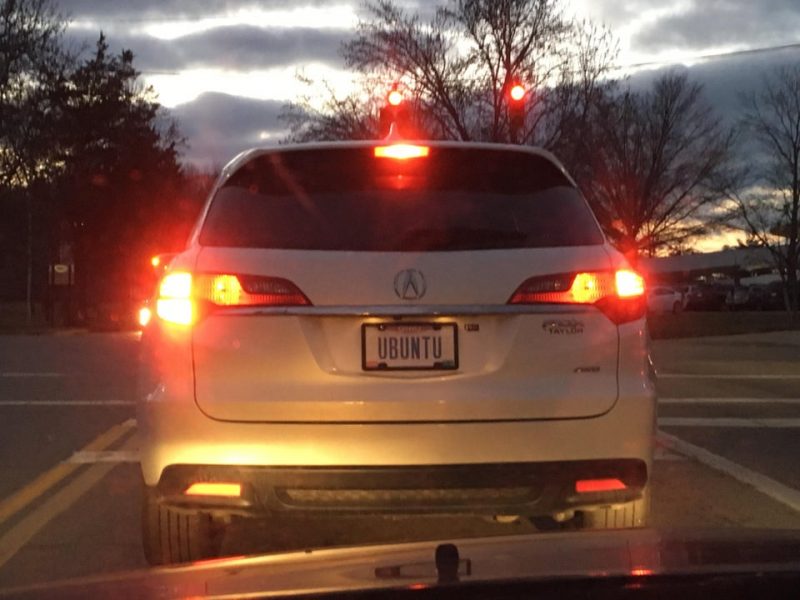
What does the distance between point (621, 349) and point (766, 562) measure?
5.24 ft

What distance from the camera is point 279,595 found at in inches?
116

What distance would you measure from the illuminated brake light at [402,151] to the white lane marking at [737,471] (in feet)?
11.0

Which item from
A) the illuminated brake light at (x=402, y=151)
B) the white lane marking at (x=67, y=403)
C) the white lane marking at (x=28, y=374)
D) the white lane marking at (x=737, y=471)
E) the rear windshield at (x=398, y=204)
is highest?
the illuminated brake light at (x=402, y=151)

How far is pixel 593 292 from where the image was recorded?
4598mm

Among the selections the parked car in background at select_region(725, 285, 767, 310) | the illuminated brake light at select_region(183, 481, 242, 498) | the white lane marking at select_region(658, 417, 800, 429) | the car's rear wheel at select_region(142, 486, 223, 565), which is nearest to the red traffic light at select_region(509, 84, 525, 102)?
the white lane marking at select_region(658, 417, 800, 429)

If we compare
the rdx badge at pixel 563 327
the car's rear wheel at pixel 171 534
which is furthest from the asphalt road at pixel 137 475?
the rdx badge at pixel 563 327

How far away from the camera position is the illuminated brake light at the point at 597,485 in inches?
178

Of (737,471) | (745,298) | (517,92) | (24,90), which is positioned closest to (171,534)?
(737,471)

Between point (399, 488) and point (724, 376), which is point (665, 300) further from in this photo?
point (399, 488)

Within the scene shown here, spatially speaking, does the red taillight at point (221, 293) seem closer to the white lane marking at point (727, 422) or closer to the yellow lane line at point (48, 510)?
the yellow lane line at point (48, 510)

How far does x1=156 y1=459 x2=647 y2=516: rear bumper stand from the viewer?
440cm

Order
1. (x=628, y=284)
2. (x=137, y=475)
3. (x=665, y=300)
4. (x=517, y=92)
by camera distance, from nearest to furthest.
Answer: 1. (x=628, y=284)
2. (x=137, y=475)
3. (x=517, y=92)
4. (x=665, y=300)

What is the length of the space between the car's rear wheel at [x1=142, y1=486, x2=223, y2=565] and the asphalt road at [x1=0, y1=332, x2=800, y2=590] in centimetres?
64

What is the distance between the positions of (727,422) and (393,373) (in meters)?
6.86
